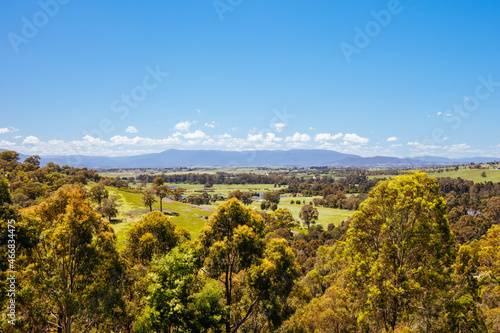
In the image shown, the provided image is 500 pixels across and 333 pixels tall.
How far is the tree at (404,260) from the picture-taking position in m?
11.4

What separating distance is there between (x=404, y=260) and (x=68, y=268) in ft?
54.2

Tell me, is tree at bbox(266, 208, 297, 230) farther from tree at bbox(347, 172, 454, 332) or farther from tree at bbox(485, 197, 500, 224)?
tree at bbox(485, 197, 500, 224)

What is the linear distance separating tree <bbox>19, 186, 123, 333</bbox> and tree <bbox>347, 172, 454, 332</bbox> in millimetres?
13060

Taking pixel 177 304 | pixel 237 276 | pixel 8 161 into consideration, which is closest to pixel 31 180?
pixel 8 161

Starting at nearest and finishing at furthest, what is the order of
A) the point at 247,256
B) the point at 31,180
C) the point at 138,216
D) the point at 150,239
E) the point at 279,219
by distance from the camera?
1. the point at 247,256
2. the point at 150,239
3. the point at 279,219
4. the point at 138,216
5. the point at 31,180

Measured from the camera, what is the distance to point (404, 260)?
12.2 meters

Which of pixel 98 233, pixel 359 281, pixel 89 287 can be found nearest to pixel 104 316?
pixel 89 287

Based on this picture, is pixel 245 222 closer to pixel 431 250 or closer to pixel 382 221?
pixel 382 221

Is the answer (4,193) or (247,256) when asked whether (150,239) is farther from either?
(4,193)

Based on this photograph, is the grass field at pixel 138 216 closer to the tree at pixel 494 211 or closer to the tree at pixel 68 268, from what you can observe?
the tree at pixel 68 268

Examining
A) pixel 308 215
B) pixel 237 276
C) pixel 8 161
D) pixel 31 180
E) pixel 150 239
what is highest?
pixel 8 161

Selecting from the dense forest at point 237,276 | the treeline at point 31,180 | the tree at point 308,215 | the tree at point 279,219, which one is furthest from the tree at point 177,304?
the tree at point 308,215

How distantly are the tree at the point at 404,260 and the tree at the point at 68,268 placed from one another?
514 inches

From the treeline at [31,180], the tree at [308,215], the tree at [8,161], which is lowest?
the tree at [308,215]
